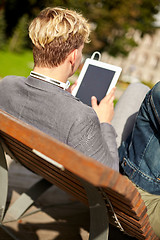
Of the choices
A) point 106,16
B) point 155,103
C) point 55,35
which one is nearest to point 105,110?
point 155,103

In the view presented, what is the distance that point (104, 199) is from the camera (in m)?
1.65

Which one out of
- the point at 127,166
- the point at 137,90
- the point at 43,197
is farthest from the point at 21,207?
the point at 137,90

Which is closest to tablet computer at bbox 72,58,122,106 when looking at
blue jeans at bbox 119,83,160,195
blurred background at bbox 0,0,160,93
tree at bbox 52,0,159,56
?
blue jeans at bbox 119,83,160,195

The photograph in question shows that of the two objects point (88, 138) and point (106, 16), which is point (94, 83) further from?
point (106, 16)

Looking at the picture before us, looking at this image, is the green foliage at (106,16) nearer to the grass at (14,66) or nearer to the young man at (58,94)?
the grass at (14,66)

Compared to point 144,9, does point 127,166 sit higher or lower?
lower

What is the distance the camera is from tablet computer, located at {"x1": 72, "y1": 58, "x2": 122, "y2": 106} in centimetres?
261

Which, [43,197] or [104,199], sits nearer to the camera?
[104,199]

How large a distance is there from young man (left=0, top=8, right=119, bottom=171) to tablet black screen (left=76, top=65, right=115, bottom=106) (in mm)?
553

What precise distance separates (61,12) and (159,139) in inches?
39.6

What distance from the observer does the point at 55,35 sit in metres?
1.88

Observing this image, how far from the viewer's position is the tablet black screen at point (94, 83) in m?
2.63

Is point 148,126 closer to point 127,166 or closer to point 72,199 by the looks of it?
point 127,166

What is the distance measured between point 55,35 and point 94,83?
909mm
